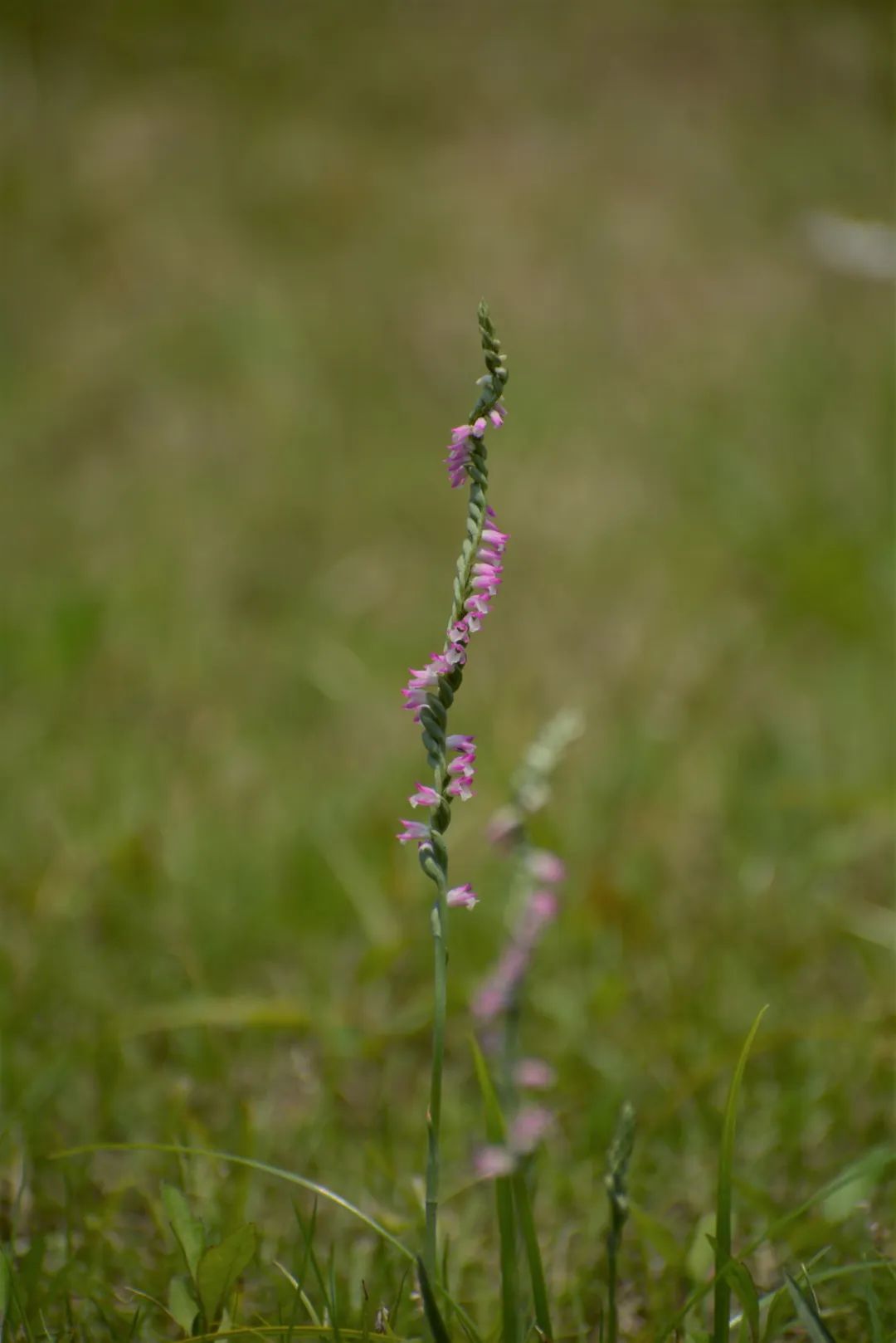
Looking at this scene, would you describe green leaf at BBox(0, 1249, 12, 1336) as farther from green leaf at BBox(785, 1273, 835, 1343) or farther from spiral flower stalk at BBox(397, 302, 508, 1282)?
green leaf at BBox(785, 1273, 835, 1343)

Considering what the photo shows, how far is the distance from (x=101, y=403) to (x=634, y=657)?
10.4 ft

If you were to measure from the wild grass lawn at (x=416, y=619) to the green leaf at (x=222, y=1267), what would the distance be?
A: 83mm

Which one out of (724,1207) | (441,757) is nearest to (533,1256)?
(724,1207)

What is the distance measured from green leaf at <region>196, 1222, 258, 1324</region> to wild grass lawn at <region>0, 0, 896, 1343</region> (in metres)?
0.08

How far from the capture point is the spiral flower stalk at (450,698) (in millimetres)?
1161

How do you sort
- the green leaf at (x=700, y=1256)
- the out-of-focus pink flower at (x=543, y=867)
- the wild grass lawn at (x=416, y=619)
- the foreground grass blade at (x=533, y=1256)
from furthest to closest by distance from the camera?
the wild grass lawn at (x=416, y=619), the green leaf at (x=700, y=1256), the out-of-focus pink flower at (x=543, y=867), the foreground grass blade at (x=533, y=1256)

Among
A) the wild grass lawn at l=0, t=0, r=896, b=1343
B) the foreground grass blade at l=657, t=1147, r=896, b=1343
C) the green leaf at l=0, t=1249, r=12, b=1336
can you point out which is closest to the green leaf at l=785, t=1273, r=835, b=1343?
the foreground grass blade at l=657, t=1147, r=896, b=1343

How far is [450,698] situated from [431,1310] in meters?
0.63

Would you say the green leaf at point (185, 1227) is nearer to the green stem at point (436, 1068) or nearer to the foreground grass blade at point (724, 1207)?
the green stem at point (436, 1068)

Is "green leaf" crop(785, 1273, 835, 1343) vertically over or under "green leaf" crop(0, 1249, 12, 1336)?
under

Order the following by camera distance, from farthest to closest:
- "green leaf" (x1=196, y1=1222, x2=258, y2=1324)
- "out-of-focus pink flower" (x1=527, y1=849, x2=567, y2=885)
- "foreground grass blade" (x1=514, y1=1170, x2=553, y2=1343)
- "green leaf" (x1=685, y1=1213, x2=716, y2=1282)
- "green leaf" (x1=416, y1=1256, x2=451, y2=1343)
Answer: "green leaf" (x1=685, y1=1213, x2=716, y2=1282) < "out-of-focus pink flower" (x1=527, y1=849, x2=567, y2=885) < "green leaf" (x1=196, y1=1222, x2=258, y2=1324) < "foreground grass blade" (x1=514, y1=1170, x2=553, y2=1343) < "green leaf" (x1=416, y1=1256, x2=451, y2=1343)

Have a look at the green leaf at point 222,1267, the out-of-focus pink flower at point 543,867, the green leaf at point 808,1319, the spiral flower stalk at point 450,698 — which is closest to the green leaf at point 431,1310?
the spiral flower stalk at point 450,698

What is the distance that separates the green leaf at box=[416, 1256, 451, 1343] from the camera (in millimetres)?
1149

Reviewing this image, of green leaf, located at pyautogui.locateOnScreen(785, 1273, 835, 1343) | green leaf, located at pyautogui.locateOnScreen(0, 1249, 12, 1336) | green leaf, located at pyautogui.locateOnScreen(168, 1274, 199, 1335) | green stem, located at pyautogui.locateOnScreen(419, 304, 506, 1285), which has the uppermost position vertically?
green stem, located at pyautogui.locateOnScreen(419, 304, 506, 1285)
